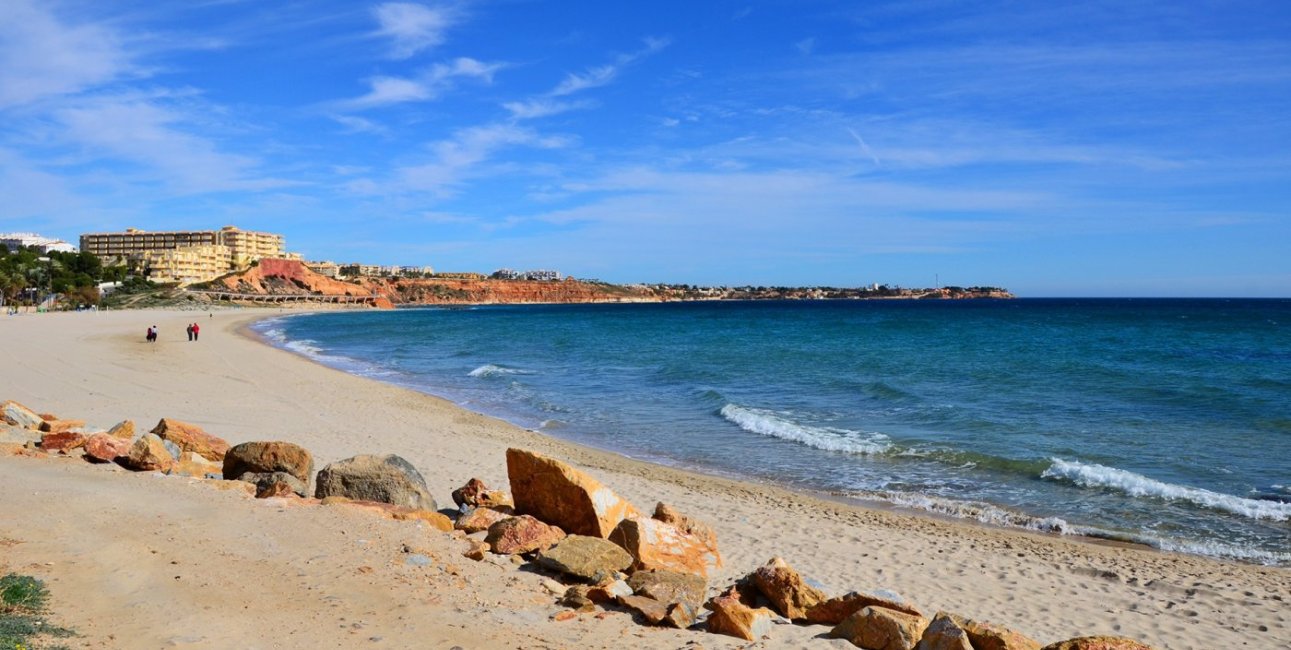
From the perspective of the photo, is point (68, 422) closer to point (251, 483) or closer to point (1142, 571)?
point (251, 483)

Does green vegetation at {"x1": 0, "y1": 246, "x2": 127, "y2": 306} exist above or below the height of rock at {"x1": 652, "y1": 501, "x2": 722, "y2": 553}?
above

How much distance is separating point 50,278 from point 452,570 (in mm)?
115893

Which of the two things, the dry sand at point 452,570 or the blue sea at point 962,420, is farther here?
the blue sea at point 962,420

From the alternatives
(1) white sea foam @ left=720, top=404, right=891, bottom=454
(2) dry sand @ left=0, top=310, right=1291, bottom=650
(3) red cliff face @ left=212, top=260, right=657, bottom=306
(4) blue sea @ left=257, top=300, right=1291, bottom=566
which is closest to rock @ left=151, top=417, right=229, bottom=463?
(2) dry sand @ left=0, top=310, right=1291, bottom=650

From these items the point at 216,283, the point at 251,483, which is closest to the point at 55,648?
the point at 251,483

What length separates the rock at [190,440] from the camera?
34.4 ft

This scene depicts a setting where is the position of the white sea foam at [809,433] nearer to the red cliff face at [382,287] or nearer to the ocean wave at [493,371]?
the ocean wave at [493,371]

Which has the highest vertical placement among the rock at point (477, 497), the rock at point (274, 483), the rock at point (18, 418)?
the rock at point (18, 418)

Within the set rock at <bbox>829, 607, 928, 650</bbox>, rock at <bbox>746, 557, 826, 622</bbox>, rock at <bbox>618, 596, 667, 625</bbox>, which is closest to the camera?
rock at <bbox>829, 607, 928, 650</bbox>

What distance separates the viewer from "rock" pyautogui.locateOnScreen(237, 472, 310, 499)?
827 cm

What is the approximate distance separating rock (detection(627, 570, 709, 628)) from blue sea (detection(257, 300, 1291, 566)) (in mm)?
6036

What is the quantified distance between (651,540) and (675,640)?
175 centimetres

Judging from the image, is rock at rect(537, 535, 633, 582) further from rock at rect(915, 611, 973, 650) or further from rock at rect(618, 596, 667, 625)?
rock at rect(915, 611, 973, 650)

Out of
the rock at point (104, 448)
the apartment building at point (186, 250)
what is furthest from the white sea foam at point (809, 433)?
the apartment building at point (186, 250)
